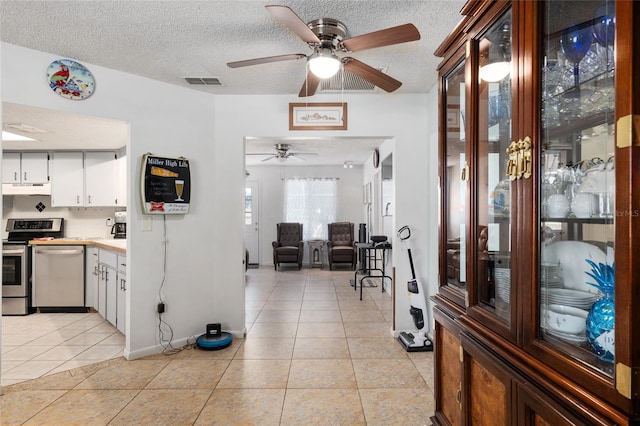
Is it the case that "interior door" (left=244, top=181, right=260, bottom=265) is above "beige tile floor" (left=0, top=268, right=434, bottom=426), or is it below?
above

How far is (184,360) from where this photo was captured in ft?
9.87

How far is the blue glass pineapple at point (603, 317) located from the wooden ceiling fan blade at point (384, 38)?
1393 millimetres

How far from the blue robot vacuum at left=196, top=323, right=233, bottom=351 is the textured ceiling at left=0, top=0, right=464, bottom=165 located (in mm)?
2336

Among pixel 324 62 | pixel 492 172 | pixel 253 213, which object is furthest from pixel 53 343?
pixel 253 213

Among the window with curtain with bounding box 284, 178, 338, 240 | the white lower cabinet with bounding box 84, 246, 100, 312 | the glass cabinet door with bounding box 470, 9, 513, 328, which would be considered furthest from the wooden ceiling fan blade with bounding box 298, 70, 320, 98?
the window with curtain with bounding box 284, 178, 338, 240

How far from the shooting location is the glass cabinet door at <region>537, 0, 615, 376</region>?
967 mm

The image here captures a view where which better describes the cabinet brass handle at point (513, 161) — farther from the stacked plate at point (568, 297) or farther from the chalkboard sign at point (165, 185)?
the chalkboard sign at point (165, 185)

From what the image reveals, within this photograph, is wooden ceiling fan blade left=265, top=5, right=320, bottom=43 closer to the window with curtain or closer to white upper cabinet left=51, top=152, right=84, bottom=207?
white upper cabinet left=51, top=152, right=84, bottom=207

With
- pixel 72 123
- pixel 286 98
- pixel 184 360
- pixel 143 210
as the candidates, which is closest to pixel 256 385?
pixel 184 360

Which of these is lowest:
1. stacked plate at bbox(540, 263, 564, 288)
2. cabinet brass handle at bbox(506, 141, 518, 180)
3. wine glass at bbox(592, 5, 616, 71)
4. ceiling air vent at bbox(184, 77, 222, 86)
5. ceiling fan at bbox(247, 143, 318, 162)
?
stacked plate at bbox(540, 263, 564, 288)

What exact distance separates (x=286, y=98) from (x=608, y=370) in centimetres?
325

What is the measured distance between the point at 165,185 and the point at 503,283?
282 cm

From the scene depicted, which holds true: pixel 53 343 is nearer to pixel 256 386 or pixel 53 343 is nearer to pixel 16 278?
pixel 16 278

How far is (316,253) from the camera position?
8.07 meters
